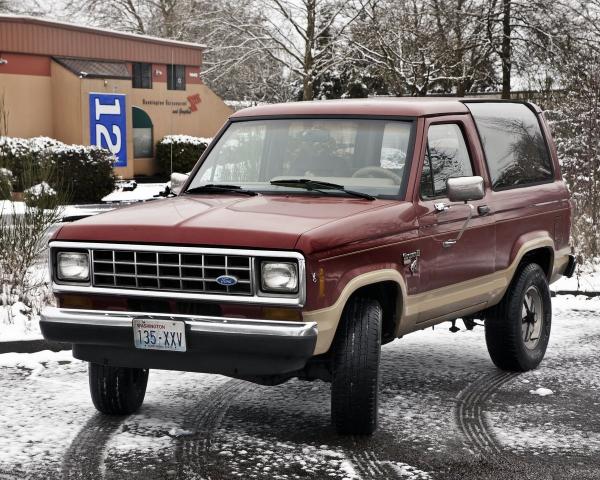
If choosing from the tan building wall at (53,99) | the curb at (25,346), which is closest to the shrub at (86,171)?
the tan building wall at (53,99)

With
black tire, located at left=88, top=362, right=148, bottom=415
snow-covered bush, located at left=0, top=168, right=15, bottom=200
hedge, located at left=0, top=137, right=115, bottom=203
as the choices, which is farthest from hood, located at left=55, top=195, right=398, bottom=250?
hedge, located at left=0, top=137, right=115, bottom=203

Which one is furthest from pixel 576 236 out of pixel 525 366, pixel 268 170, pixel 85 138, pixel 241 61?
pixel 241 61

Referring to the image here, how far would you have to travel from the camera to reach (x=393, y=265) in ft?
20.4

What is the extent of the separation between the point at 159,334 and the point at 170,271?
1.11 ft

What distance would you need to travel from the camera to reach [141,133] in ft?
108

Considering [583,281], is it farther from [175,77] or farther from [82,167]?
[175,77]

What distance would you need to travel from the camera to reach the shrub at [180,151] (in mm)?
32438

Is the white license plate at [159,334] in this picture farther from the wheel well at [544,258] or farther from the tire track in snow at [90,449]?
the wheel well at [544,258]

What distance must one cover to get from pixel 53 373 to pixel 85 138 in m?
22.3

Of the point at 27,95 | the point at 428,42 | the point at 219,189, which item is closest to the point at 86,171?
the point at 27,95

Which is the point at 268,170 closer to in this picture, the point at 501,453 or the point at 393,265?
the point at 393,265

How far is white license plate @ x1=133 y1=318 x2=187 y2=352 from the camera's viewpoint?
18.5 feet

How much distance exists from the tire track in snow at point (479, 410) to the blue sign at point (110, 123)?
76.2 feet

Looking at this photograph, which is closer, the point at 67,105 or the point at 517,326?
the point at 517,326
